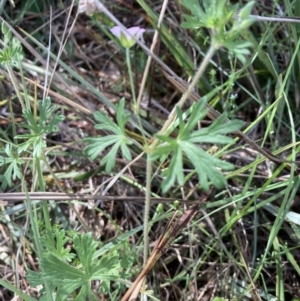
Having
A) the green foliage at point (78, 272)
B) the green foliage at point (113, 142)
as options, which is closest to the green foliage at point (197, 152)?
the green foliage at point (113, 142)

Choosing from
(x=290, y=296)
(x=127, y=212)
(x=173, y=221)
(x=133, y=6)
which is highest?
(x=133, y=6)

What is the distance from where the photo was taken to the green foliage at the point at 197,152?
974mm

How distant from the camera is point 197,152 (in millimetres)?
991

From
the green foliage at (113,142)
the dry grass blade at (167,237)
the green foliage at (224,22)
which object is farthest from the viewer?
the dry grass blade at (167,237)

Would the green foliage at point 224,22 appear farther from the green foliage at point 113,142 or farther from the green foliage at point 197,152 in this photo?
the green foliage at point 113,142

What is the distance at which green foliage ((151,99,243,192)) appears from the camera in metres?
0.97

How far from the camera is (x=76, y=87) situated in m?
2.06

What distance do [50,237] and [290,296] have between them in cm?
78

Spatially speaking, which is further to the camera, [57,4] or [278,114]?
[57,4]

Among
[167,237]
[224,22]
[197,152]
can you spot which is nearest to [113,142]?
[197,152]

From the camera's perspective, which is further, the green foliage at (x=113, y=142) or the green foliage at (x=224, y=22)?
the green foliage at (x=113, y=142)

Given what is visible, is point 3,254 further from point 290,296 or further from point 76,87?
point 290,296

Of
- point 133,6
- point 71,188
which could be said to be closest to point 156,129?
point 71,188

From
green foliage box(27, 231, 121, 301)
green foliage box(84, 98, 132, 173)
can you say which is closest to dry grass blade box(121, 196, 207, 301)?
green foliage box(27, 231, 121, 301)
